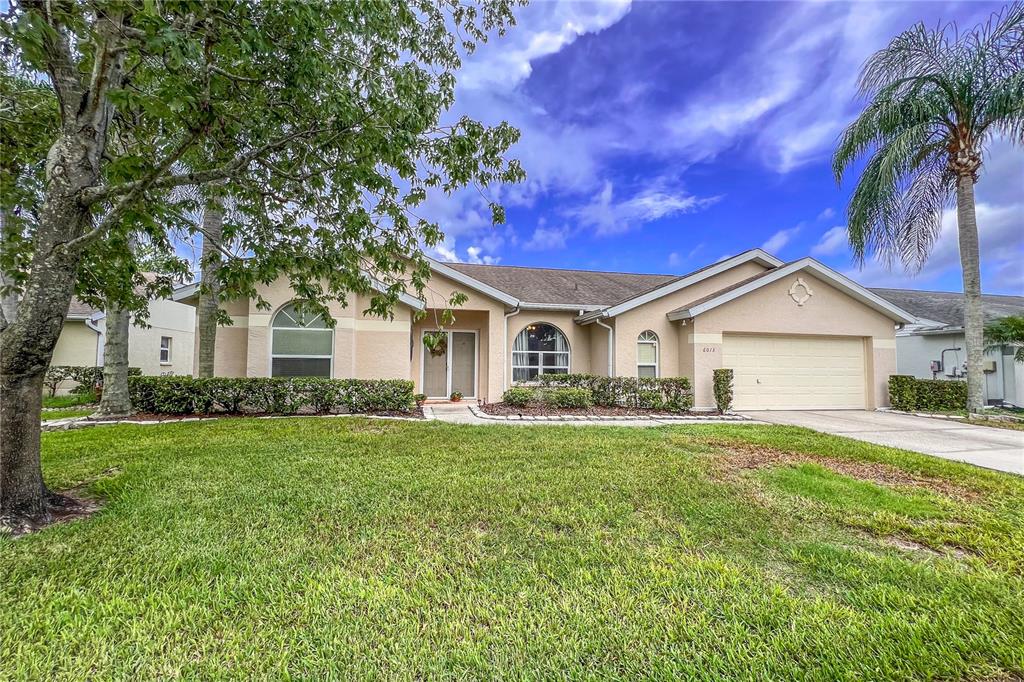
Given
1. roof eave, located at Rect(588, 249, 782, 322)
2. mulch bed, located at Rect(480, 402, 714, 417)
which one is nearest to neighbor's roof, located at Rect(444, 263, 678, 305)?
roof eave, located at Rect(588, 249, 782, 322)

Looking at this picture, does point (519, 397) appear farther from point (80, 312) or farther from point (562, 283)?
point (80, 312)

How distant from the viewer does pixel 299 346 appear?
454 inches

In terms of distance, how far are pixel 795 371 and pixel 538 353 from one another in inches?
324

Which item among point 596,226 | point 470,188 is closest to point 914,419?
point 470,188

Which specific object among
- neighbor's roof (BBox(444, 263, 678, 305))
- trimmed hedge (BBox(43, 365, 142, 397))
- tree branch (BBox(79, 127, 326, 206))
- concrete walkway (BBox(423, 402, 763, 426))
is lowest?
concrete walkway (BBox(423, 402, 763, 426))

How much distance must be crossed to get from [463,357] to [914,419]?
13.0 metres

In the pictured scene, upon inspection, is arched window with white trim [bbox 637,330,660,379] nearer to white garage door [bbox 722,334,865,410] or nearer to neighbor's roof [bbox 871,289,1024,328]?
white garage door [bbox 722,334,865,410]

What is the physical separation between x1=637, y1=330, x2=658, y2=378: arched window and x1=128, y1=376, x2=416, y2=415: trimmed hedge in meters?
7.32

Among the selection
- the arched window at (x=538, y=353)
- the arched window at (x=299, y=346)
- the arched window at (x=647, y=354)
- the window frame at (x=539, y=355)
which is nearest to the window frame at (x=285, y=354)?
the arched window at (x=299, y=346)

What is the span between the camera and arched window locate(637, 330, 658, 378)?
13297 mm

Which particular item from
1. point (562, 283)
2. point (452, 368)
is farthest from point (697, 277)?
point (452, 368)

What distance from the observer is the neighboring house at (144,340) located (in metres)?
15.8

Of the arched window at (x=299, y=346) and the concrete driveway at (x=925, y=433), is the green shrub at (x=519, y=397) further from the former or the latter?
the concrete driveway at (x=925, y=433)

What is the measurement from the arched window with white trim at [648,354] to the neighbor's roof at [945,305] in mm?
12359
